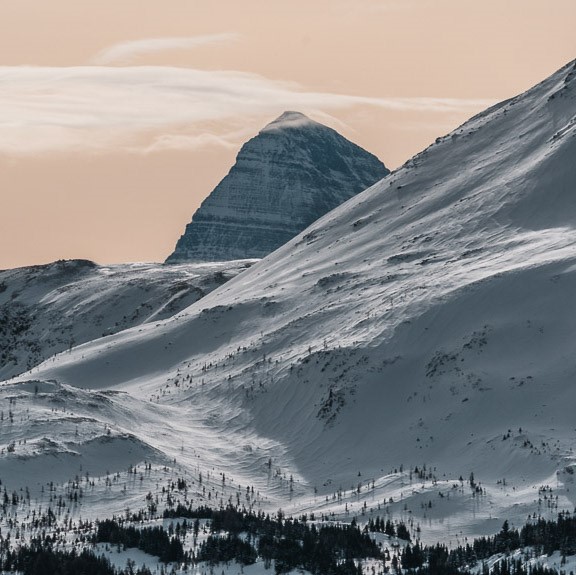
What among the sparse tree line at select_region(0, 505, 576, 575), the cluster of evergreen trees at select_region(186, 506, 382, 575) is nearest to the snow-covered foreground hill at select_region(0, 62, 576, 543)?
the sparse tree line at select_region(0, 505, 576, 575)

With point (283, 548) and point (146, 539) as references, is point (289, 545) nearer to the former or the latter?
point (283, 548)

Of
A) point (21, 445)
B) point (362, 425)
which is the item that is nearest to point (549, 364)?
point (362, 425)

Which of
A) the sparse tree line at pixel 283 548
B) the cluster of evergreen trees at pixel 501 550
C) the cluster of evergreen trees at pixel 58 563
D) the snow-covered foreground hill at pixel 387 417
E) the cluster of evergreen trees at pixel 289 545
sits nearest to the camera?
the cluster of evergreen trees at pixel 501 550

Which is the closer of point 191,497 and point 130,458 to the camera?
point 191,497

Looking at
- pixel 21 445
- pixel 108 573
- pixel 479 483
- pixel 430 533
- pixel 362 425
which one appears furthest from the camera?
pixel 362 425

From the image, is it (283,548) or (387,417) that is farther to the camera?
(387,417)

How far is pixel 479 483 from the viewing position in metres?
150

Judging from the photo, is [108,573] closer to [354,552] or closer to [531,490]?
[354,552]

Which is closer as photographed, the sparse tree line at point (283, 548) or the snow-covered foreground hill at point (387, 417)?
the sparse tree line at point (283, 548)

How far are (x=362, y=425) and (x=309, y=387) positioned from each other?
447 inches

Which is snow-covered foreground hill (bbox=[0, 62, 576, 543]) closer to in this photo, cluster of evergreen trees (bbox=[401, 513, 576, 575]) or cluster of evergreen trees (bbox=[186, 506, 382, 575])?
cluster of evergreen trees (bbox=[401, 513, 576, 575])

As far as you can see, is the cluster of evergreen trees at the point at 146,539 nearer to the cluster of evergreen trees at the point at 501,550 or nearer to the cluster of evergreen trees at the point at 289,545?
the cluster of evergreen trees at the point at 289,545

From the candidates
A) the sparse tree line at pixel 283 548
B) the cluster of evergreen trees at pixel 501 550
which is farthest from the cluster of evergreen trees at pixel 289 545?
the cluster of evergreen trees at pixel 501 550

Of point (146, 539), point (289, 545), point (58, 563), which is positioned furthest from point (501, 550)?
point (58, 563)
